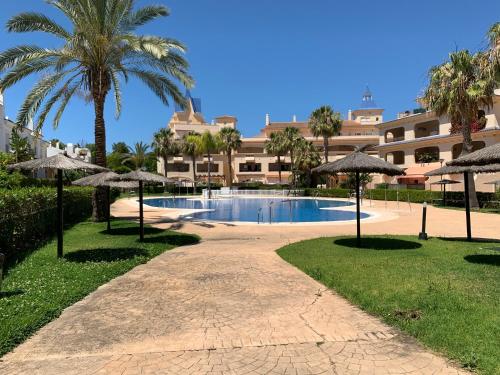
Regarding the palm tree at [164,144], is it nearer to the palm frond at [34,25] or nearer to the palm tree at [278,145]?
the palm tree at [278,145]

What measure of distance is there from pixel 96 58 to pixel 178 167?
55552 mm

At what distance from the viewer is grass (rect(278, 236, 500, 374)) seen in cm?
453

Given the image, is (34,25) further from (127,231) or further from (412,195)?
(412,195)

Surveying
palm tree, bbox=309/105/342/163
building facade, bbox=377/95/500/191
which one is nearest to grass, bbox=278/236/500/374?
building facade, bbox=377/95/500/191

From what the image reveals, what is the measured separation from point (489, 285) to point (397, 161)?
155ft

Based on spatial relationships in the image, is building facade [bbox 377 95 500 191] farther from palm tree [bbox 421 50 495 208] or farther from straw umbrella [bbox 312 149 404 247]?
straw umbrella [bbox 312 149 404 247]

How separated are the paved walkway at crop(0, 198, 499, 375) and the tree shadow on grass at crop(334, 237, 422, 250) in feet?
13.5

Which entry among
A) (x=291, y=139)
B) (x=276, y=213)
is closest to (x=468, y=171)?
(x=276, y=213)

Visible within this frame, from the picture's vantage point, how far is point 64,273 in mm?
8133

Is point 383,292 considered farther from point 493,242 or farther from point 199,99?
point 199,99

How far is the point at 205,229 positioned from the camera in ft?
56.5

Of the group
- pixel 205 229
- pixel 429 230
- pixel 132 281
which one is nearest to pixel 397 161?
pixel 429 230

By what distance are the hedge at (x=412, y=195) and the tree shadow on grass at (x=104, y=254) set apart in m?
25.9

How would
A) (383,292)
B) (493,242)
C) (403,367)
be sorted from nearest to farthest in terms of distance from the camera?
1. (403,367)
2. (383,292)
3. (493,242)
